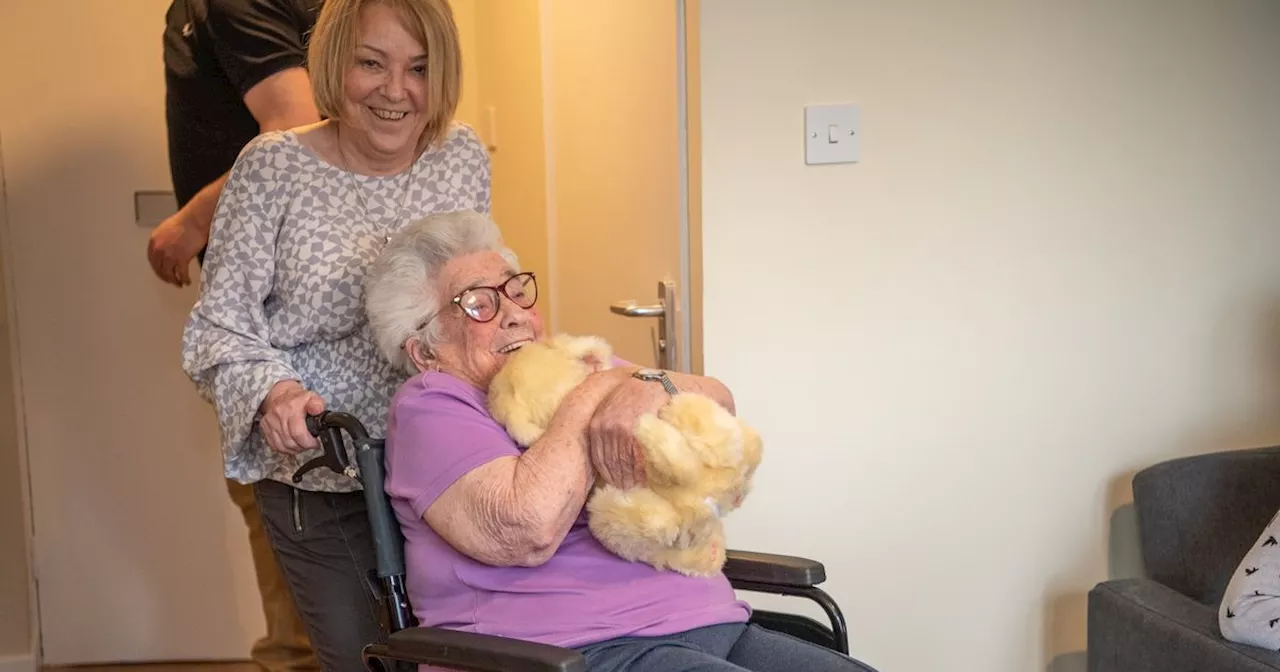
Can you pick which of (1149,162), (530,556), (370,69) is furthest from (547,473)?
(1149,162)

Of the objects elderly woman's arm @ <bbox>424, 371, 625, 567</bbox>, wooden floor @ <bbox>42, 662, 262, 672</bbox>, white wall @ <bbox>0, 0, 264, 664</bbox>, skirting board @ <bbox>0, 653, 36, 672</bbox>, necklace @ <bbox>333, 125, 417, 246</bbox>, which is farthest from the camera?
wooden floor @ <bbox>42, 662, 262, 672</bbox>

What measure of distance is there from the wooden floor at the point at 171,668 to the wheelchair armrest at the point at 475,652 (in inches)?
79.0

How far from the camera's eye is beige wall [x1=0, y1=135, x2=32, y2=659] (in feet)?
9.89

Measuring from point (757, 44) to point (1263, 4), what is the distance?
93 cm

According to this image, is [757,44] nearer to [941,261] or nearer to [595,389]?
[941,261]

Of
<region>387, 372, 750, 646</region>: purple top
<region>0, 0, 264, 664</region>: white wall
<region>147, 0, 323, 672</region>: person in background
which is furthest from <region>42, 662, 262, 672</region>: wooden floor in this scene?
<region>387, 372, 750, 646</region>: purple top

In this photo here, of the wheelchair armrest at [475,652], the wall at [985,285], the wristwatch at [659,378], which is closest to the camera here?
the wheelchair armrest at [475,652]

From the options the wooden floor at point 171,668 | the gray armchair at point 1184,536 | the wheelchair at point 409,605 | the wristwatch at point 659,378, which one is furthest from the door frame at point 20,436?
the gray armchair at point 1184,536

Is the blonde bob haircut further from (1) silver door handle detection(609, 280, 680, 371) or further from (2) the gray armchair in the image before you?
(2) the gray armchair

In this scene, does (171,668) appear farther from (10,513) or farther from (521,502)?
(521,502)

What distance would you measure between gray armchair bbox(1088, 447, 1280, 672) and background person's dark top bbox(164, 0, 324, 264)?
5.38 feet

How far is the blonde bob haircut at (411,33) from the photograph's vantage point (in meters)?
1.72

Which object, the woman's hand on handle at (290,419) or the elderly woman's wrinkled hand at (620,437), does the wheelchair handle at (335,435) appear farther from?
the elderly woman's wrinkled hand at (620,437)

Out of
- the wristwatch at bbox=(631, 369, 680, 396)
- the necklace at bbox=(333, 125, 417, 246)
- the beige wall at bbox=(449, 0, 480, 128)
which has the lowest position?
the wristwatch at bbox=(631, 369, 680, 396)
